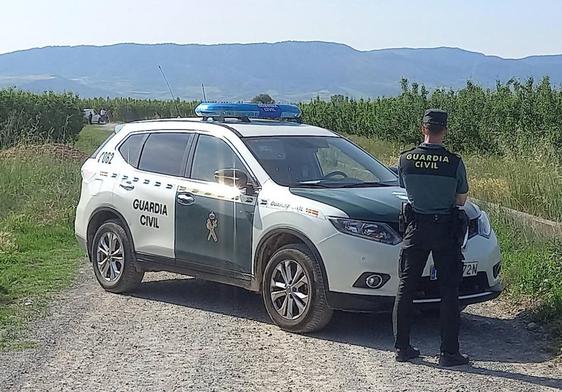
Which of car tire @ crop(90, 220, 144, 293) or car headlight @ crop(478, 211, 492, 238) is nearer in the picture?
car headlight @ crop(478, 211, 492, 238)

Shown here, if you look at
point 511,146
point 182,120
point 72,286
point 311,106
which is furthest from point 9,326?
point 311,106

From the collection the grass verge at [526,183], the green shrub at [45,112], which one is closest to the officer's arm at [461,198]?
the grass verge at [526,183]

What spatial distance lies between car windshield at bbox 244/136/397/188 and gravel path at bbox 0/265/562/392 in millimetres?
1256

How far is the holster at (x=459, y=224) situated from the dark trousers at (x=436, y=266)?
30 millimetres

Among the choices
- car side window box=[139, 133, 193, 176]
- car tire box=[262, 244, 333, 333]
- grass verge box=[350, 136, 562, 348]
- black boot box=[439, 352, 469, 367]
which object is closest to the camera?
black boot box=[439, 352, 469, 367]

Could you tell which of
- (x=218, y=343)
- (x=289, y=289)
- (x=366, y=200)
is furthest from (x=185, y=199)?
(x=366, y=200)

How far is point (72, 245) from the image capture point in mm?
13141

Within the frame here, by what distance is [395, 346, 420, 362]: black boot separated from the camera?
21.9 ft

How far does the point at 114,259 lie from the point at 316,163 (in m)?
2.39

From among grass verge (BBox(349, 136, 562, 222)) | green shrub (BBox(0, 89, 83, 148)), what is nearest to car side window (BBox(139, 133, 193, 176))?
grass verge (BBox(349, 136, 562, 222))

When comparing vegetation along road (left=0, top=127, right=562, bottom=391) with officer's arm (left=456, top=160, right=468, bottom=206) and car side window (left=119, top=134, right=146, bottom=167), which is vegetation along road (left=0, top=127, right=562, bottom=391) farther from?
car side window (left=119, top=134, right=146, bottom=167)

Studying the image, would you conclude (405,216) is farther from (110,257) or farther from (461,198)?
(110,257)

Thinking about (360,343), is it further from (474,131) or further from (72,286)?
(474,131)

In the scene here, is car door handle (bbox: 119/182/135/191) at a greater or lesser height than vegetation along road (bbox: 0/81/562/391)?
greater
